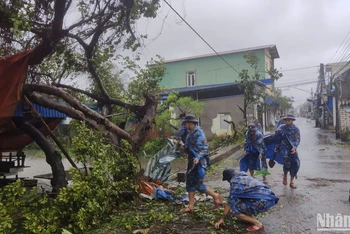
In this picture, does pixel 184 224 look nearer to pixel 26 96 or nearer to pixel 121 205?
pixel 121 205

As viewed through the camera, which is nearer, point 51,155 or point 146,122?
point 51,155

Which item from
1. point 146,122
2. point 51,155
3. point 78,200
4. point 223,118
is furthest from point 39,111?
point 223,118

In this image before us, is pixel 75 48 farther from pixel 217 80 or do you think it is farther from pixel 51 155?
pixel 217 80

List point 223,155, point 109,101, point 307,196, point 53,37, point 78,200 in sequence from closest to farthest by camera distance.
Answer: point 78,200 < point 53,37 < point 307,196 < point 109,101 < point 223,155

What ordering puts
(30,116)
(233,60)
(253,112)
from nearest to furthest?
(30,116) → (253,112) → (233,60)

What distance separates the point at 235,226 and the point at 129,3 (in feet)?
15.2

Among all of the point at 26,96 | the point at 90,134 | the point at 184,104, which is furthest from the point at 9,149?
the point at 184,104

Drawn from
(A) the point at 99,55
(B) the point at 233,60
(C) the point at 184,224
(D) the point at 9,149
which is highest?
(B) the point at 233,60

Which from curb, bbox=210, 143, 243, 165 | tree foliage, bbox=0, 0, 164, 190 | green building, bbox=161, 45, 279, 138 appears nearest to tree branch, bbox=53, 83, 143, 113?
tree foliage, bbox=0, 0, 164, 190

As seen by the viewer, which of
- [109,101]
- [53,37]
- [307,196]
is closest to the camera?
[53,37]

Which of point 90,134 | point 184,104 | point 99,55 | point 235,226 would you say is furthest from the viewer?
point 184,104

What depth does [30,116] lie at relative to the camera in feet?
23.3

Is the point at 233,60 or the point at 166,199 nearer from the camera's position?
the point at 166,199

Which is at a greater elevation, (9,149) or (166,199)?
(9,149)
